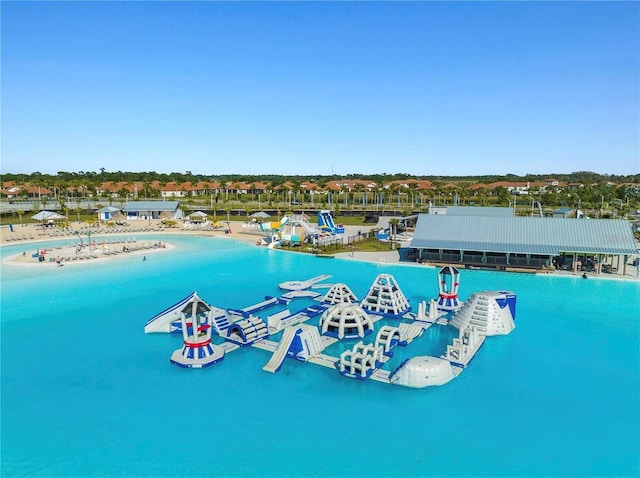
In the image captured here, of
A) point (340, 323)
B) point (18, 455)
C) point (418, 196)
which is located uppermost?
point (418, 196)

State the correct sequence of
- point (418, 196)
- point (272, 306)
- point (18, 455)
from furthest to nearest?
point (418, 196)
point (272, 306)
point (18, 455)

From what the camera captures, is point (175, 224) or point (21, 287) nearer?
point (21, 287)

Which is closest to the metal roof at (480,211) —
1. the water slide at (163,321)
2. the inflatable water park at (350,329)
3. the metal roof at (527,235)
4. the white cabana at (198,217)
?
the metal roof at (527,235)

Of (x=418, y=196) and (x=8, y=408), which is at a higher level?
(x=418, y=196)

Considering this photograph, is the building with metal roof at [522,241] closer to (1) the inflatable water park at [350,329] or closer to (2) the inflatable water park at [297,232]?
(1) the inflatable water park at [350,329]

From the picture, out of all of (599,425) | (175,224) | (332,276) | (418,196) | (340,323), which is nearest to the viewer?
(599,425)

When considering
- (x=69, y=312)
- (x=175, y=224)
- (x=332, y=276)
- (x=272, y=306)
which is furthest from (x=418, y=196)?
(x=69, y=312)

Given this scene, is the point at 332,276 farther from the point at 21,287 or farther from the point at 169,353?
the point at 21,287
